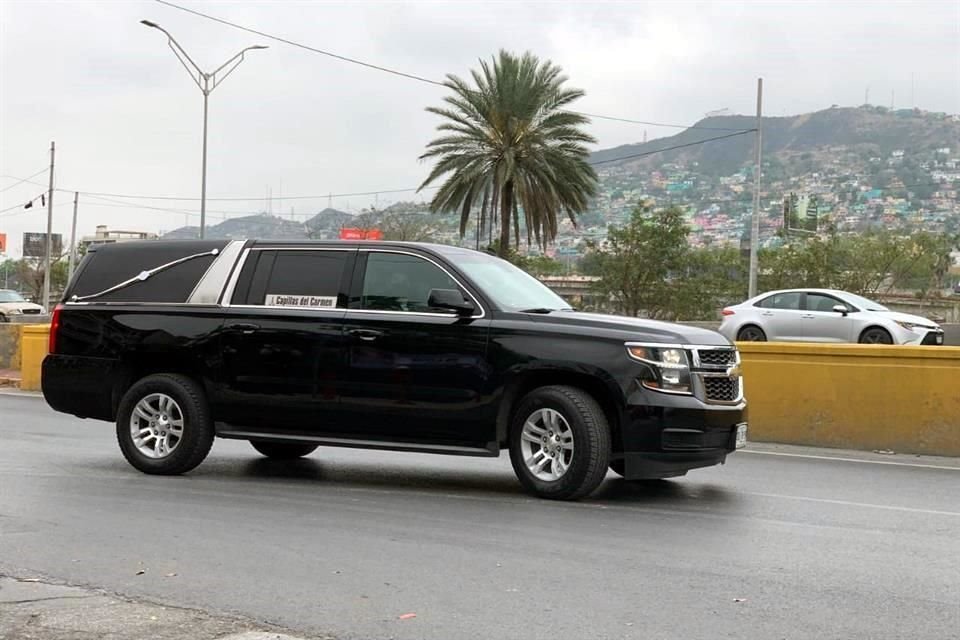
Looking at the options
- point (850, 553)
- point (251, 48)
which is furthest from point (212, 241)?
point (251, 48)

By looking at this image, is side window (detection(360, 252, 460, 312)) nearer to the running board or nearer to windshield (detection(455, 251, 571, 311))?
windshield (detection(455, 251, 571, 311))

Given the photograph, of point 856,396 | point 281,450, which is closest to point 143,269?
point 281,450

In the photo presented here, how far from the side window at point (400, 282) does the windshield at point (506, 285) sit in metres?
0.22

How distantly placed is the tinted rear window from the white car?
15377 mm

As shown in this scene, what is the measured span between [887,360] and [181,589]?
27.7ft

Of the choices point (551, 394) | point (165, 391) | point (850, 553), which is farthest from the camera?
point (165, 391)

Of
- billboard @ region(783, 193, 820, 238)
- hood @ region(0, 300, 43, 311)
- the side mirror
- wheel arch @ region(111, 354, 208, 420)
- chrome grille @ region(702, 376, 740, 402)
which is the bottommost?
hood @ region(0, 300, 43, 311)

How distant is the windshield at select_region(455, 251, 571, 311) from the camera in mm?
8711

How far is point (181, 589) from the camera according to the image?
5777 millimetres

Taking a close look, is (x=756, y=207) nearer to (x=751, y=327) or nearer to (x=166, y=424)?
(x=751, y=327)

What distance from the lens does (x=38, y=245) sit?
127 meters

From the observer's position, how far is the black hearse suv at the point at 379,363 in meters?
8.05

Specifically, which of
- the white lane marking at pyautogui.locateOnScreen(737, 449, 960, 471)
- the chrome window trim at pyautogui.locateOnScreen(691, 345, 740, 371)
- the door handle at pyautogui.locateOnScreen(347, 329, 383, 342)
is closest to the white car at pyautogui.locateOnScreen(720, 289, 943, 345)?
the white lane marking at pyautogui.locateOnScreen(737, 449, 960, 471)

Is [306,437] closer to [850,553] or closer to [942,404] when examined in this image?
[850,553]
